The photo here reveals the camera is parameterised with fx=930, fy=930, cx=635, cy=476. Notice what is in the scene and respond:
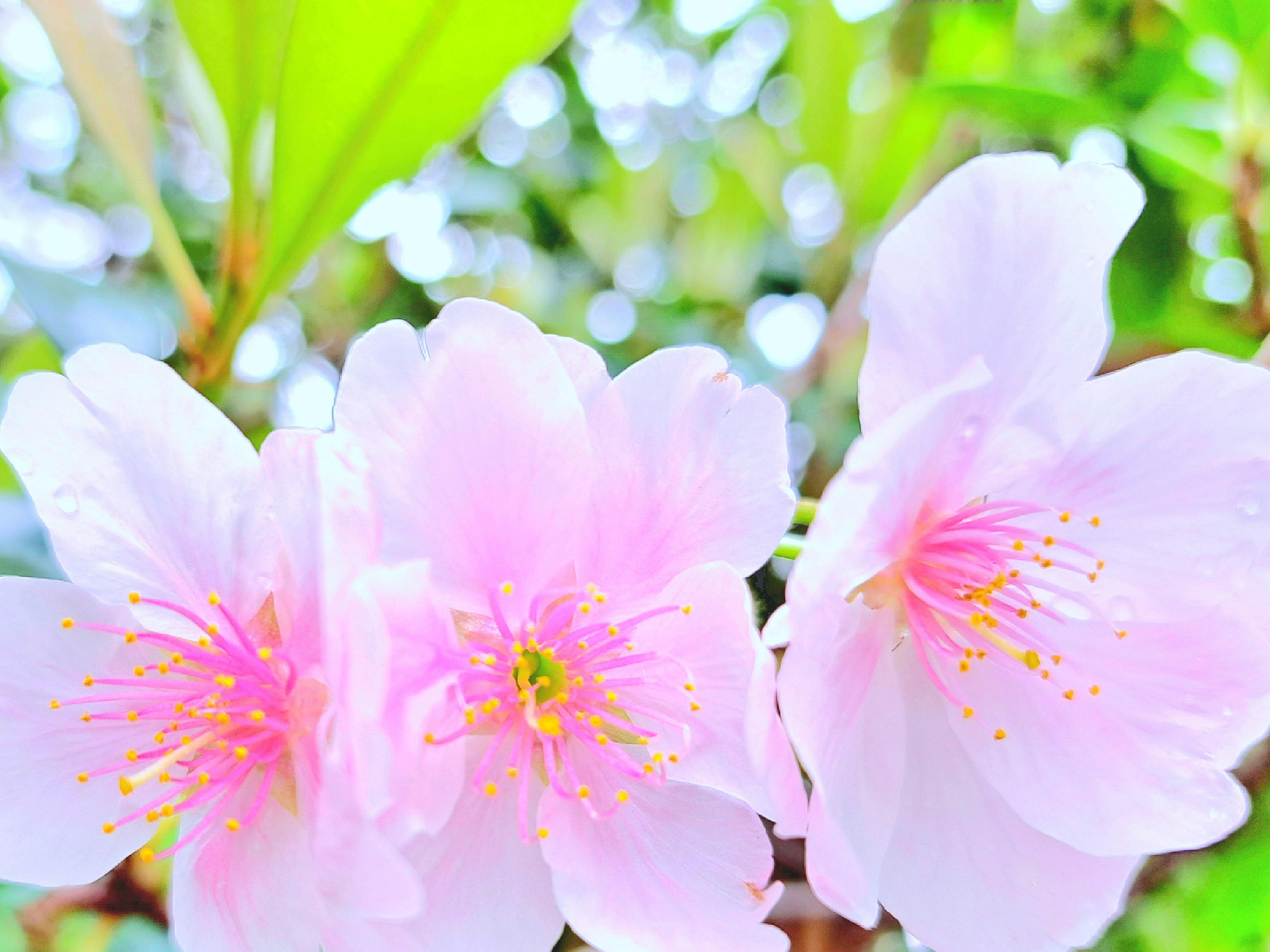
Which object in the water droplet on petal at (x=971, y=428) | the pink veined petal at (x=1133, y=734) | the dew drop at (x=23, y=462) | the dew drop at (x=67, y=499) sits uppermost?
the dew drop at (x=23, y=462)

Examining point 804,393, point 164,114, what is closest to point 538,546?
point 804,393

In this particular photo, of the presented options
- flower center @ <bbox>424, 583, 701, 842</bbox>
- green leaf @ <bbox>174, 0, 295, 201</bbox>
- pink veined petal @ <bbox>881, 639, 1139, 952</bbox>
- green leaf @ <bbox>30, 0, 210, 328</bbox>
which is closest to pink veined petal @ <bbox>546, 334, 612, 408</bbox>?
flower center @ <bbox>424, 583, 701, 842</bbox>

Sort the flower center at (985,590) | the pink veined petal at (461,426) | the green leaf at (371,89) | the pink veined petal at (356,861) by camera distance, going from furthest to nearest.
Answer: the green leaf at (371,89) < the flower center at (985,590) < the pink veined petal at (461,426) < the pink veined petal at (356,861)

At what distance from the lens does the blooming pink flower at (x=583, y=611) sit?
590 mm

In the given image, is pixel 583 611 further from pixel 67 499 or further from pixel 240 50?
pixel 240 50

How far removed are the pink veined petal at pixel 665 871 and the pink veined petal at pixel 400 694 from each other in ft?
0.31

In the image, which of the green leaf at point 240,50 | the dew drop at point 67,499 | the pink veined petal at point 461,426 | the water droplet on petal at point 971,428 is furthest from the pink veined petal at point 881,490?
the green leaf at point 240,50

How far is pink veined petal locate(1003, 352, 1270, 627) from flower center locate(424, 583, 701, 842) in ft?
1.04

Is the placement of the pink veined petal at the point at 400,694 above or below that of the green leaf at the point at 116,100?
below

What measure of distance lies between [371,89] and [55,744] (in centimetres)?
62

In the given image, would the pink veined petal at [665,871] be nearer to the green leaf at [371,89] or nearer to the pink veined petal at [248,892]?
the pink veined petal at [248,892]

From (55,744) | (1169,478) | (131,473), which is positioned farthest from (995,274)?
(55,744)

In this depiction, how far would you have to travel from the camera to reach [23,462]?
607 mm

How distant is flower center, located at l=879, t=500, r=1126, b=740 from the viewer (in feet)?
2.38
